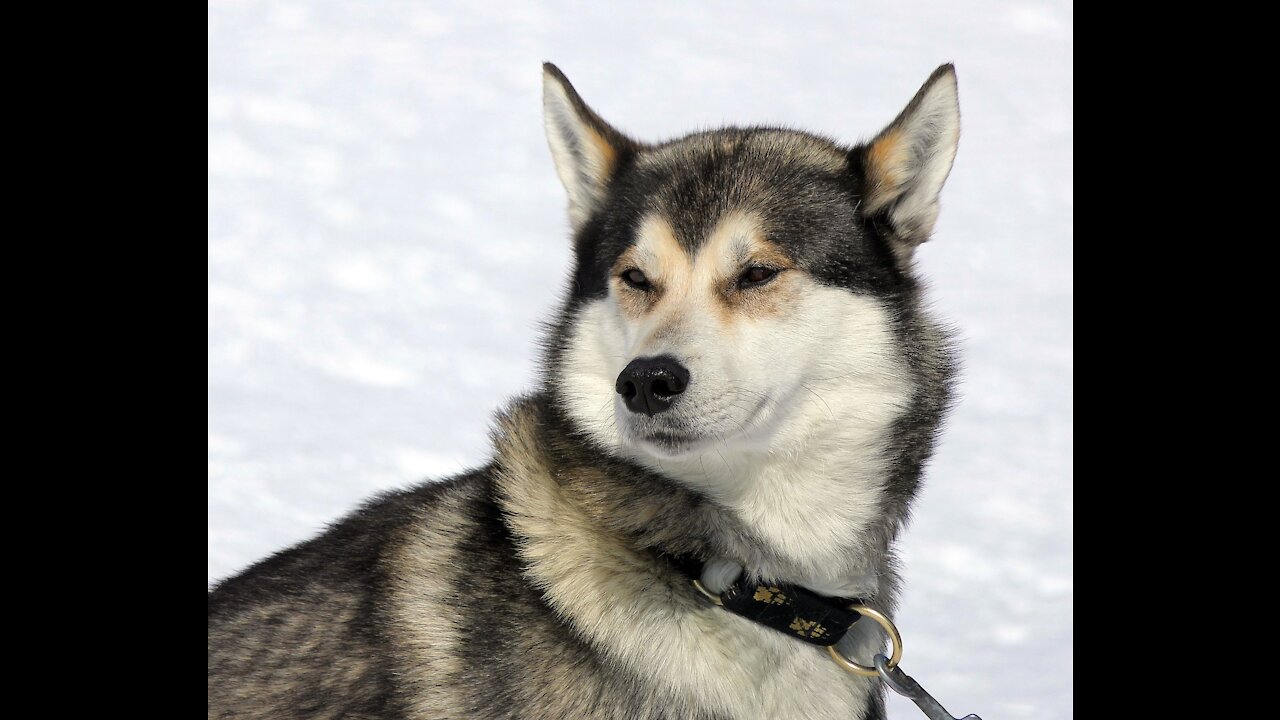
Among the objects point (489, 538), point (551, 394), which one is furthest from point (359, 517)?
point (551, 394)

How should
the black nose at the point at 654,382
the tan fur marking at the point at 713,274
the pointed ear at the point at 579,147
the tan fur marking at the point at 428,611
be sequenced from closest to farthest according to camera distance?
the black nose at the point at 654,382
the tan fur marking at the point at 428,611
the tan fur marking at the point at 713,274
the pointed ear at the point at 579,147

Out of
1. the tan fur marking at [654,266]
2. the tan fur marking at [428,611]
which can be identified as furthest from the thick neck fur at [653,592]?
the tan fur marking at [654,266]

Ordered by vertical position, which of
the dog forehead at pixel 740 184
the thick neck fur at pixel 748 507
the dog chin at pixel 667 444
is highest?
the dog forehead at pixel 740 184

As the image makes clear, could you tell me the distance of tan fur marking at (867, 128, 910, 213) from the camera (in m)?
4.22

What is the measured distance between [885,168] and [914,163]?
130mm

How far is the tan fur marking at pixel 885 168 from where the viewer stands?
422 cm

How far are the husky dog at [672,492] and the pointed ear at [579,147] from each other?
111 millimetres

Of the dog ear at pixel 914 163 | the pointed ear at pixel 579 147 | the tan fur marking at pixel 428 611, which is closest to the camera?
the tan fur marking at pixel 428 611

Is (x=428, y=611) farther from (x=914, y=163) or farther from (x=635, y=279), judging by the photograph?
(x=914, y=163)

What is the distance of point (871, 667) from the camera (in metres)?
3.80

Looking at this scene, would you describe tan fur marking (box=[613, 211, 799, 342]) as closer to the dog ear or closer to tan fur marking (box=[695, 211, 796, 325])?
tan fur marking (box=[695, 211, 796, 325])

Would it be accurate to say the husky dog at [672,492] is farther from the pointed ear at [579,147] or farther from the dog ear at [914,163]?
the pointed ear at [579,147]

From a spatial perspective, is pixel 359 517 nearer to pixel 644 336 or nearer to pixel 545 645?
pixel 545 645
